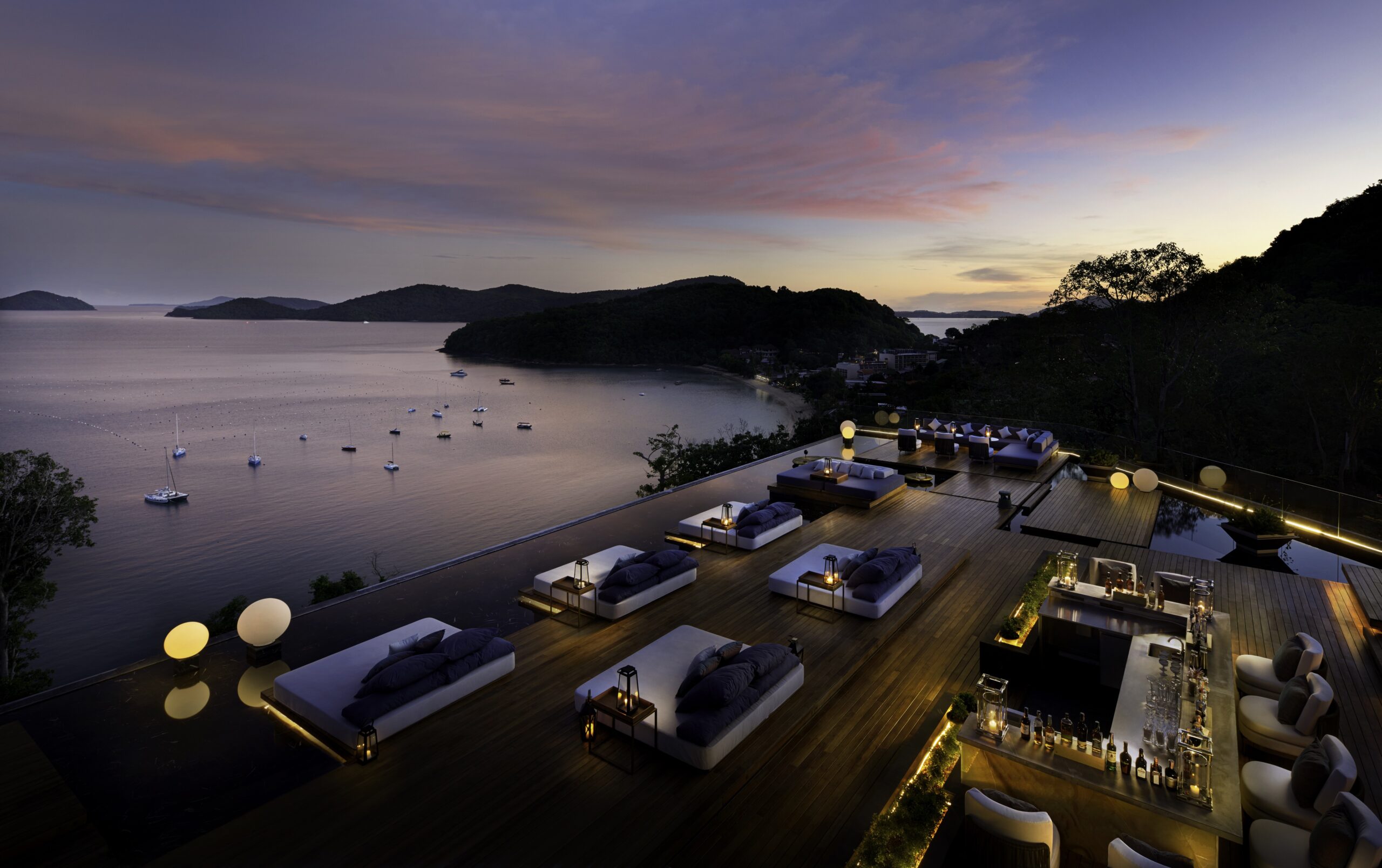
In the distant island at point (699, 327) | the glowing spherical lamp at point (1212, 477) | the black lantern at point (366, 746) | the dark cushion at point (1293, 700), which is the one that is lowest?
the black lantern at point (366, 746)

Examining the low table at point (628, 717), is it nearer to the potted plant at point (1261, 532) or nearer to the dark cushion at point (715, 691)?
the dark cushion at point (715, 691)

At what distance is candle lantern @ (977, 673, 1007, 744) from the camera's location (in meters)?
4.49

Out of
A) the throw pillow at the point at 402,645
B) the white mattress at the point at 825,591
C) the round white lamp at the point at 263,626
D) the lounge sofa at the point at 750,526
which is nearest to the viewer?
the throw pillow at the point at 402,645

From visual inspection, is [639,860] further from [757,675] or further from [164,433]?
[164,433]

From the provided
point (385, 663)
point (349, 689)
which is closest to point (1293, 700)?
point (385, 663)

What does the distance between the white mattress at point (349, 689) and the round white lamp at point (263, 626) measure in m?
0.53

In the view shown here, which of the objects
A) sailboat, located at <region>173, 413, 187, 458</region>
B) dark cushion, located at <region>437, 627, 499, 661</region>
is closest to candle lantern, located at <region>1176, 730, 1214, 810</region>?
dark cushion, located at <region>437, 627, 499, 661</region>

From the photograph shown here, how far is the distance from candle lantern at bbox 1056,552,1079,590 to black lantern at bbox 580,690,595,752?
18.0 ft

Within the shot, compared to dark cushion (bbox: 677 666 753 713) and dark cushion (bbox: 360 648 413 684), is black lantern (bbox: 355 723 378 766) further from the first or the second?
dark cushion (bbox: 677 666 753 713)

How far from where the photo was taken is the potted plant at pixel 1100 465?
14055 mm

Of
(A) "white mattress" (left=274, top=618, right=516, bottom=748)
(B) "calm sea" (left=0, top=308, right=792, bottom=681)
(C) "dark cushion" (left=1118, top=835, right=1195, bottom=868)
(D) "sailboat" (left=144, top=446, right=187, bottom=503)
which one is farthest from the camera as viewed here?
(D) "sailboat" (left=144, top=446, right=187, bottom=503)

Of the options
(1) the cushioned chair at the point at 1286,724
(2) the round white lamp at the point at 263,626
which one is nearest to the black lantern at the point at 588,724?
(2) the round white lamp at the point at 263,626

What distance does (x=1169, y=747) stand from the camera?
4172mm

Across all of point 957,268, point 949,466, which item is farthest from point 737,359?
point 949,466
